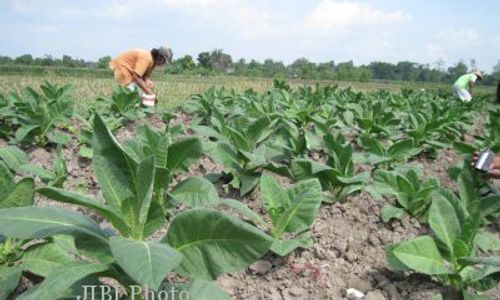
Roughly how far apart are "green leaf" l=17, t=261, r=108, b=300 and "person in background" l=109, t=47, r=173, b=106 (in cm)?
665

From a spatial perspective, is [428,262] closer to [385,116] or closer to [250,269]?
[250,269]

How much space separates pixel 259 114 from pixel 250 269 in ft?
10.6

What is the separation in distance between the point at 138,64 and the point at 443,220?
260 inches

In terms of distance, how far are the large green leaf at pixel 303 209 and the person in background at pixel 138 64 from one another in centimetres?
593

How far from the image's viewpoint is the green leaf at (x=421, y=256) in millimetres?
2078

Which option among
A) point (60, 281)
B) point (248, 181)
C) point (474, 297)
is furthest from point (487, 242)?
point (60, 281)

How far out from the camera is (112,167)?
1813mm

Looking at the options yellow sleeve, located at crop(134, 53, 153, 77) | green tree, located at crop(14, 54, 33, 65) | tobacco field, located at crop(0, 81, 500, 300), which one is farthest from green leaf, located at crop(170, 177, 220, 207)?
green tree, located at crop(14, 54, 33, 65)

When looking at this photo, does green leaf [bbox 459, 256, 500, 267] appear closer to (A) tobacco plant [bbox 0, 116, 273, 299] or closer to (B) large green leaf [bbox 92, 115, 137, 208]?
(A) tobacco plant [bbox 0, 116, 273, 299]

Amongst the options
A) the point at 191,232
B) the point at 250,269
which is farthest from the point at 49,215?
the point at 250,269

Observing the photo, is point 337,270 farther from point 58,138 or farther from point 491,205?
point 58,138

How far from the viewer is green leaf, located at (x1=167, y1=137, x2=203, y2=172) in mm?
2604

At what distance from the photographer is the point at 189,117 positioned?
6613 mm

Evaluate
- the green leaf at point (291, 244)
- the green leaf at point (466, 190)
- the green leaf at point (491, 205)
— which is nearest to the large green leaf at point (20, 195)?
the green leaf at point (291, 244)
